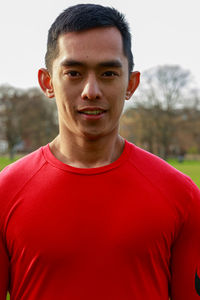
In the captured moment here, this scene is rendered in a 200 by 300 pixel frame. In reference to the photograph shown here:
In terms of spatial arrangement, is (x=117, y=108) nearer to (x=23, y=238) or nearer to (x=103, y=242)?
(x=103, y=242)

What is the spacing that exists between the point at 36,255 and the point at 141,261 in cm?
60

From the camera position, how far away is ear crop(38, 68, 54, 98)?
240cm

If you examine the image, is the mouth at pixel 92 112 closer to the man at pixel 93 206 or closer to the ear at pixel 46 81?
the man at pixel 93 206

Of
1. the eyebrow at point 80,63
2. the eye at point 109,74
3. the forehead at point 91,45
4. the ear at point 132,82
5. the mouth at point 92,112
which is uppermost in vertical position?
the forehead at point 91,45

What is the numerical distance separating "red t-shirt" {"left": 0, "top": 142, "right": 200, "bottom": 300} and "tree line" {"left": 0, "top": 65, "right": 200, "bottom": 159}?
38.5 metres

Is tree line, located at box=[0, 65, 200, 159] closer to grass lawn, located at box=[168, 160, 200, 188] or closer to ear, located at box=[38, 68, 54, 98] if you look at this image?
grass lawn, located at box=[168, 160, 200, 188]

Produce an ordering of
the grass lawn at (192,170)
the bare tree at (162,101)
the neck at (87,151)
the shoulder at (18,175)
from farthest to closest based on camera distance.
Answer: the bare tree at (162,101) < the grass lawn at (192,170) < the neck at (87,151) < the shoulder at (18,175)

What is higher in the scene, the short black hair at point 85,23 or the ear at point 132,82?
the short black hair at point 85,23

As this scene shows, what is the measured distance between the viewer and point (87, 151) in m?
2.35

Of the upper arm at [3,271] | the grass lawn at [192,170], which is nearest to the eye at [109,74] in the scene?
the upper arm at [3,271]

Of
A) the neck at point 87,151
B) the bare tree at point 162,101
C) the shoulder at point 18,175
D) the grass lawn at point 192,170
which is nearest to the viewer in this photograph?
the shoulder at point 18,175

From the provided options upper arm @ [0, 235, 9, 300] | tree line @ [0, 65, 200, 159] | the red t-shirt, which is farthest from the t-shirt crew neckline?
tree line @ [0, 65, 200, 159]

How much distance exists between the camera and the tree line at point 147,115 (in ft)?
136

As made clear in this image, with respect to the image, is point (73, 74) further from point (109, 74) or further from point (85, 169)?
point (85, 169)
